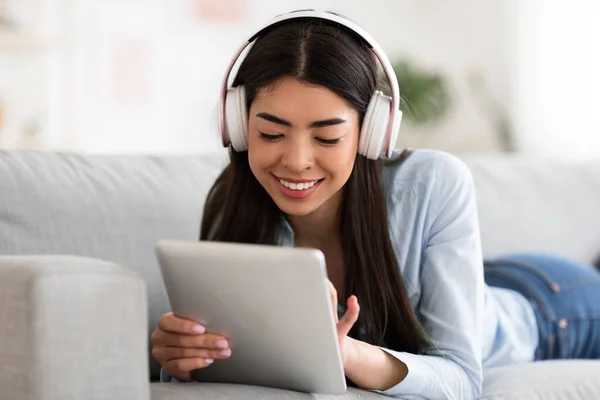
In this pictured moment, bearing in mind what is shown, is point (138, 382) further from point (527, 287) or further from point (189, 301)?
point (527, 287)

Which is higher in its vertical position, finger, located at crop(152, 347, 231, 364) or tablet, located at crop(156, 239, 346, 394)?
tablet, located at crop(156, 239, 346, 394)

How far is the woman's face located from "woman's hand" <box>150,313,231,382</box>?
0.85ft

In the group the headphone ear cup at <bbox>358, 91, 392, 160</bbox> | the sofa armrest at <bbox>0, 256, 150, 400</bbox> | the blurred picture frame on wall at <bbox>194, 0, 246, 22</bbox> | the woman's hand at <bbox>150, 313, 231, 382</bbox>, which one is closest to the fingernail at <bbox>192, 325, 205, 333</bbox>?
the woman's hand at <bbox>150, 313, 231, 382</bbox>

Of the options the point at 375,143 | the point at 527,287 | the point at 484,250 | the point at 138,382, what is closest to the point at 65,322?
the point at 138,382

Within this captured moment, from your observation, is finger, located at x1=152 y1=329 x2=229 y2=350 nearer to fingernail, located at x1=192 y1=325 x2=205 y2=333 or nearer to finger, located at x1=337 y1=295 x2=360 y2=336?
fingernail, located at x1=192 y1=325 x2=205 y2=333

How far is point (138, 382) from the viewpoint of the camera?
40.4 inches

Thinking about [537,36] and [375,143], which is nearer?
[375,143]

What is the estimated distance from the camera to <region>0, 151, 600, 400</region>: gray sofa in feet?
3.20

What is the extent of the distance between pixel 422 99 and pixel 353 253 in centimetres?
253

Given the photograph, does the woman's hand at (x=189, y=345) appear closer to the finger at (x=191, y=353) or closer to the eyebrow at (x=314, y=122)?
the finger at (x=191, y=353)

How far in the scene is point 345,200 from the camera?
1.45 metres

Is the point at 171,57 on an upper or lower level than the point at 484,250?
upper

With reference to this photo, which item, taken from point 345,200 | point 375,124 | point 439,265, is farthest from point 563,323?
point 375,124

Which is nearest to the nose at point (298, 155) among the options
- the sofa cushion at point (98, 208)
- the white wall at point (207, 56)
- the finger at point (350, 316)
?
the finger at point (350, 316)
